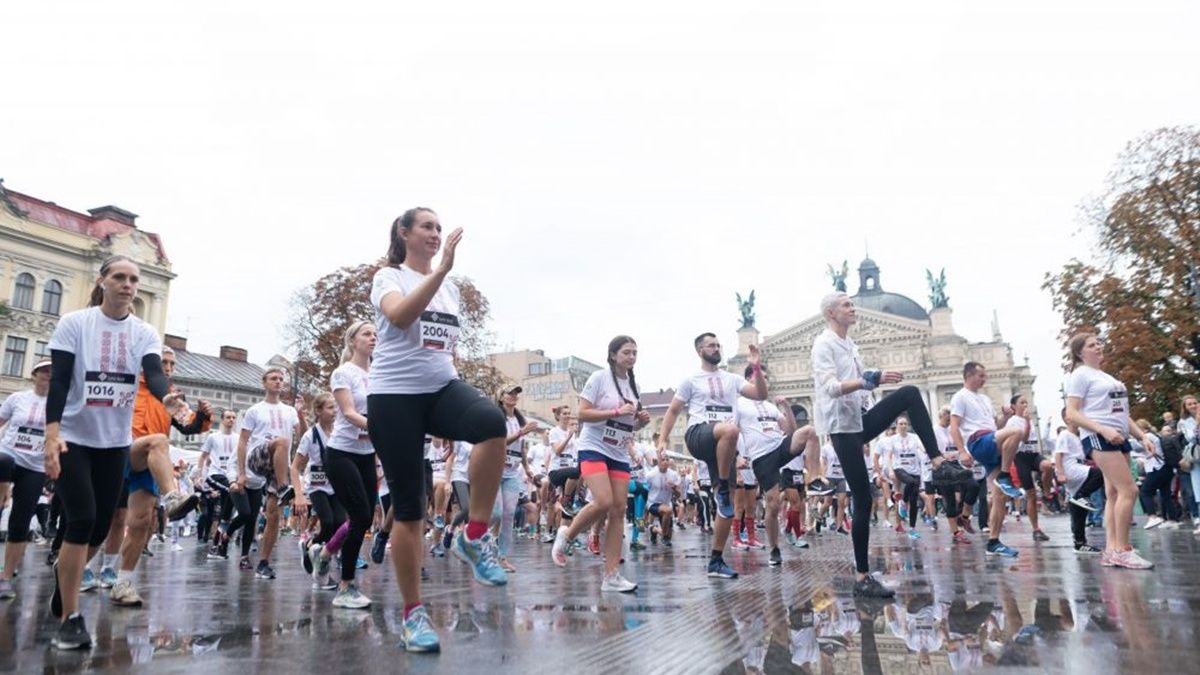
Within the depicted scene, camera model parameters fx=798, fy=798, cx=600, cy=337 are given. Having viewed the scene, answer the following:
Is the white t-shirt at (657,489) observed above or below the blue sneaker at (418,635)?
above

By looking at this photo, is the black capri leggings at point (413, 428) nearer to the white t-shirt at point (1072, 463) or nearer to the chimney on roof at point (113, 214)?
the white t-shirt at point (1072, 463)

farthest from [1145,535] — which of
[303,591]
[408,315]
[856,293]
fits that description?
[856,293]

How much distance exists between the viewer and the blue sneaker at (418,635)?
3.37 metres

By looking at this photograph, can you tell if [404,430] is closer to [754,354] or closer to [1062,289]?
[754,354]

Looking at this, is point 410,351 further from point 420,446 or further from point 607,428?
point 607,428

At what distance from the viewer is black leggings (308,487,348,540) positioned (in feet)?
22.1

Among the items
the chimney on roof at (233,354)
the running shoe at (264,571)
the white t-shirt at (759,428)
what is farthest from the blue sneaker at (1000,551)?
the chimney on roof at (233,354)

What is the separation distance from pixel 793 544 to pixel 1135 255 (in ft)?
63.6

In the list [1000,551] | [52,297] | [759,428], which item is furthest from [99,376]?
[52,297]

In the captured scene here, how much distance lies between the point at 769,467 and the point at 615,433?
3.88 metres

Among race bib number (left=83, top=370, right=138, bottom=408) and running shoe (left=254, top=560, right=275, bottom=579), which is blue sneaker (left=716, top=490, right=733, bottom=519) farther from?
race bib number (left=83, top=370, right=138, bottom=408)

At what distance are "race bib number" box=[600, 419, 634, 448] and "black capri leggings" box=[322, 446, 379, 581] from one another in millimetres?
1808

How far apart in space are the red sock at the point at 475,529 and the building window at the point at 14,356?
44.4 m

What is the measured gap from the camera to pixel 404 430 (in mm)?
3711
